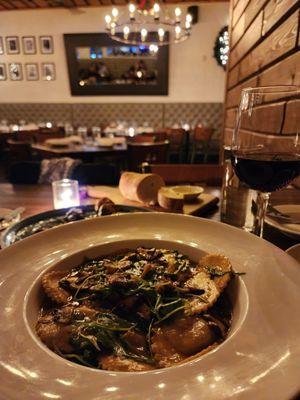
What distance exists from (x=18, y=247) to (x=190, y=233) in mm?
466

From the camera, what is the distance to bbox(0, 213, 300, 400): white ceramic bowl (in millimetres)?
350

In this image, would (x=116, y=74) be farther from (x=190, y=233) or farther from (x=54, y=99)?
(x=190, y=233)

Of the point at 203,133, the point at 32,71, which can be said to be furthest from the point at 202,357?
the point at 32,71

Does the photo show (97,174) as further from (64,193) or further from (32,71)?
(32,71)

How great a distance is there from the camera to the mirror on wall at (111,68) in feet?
25.3

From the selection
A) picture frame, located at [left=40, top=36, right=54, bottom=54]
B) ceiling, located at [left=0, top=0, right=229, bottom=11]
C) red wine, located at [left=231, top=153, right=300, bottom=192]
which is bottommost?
red wine, located at [left=231, top=153, right=300, bottom=192]

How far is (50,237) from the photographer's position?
31.3 inches

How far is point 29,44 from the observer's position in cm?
806

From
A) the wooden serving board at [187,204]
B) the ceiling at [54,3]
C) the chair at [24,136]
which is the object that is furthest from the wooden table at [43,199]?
the ceiling at [54,3]

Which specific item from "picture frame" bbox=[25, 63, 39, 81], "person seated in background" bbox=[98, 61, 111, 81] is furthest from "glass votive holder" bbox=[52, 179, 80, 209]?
"picture frame" bbox=[25, 63, 39, 81]

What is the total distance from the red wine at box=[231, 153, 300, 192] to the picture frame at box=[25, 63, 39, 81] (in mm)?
8878

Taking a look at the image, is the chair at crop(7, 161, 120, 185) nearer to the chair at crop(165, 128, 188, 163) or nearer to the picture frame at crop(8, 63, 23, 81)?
the chair at crop(165, 128, 188, 163)

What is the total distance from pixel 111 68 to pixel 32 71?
7.42 feet

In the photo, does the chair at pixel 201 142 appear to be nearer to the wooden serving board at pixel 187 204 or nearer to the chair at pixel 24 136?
the chair at pixel 24 136
